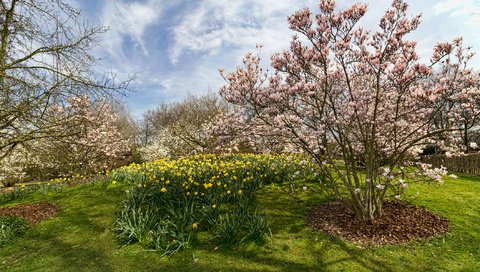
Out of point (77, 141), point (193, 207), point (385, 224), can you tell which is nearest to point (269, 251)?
point (193, 207)

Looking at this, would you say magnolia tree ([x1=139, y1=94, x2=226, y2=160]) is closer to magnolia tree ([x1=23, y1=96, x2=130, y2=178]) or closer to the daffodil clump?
magnolia tree ([x1=23, y1=96, x2=130, y2=178])

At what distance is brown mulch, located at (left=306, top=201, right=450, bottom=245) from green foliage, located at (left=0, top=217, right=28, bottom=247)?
6.81 metres

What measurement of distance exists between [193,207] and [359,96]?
4.57 metres

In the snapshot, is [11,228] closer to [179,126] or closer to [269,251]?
[269,251]

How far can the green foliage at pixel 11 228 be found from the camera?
6.42m

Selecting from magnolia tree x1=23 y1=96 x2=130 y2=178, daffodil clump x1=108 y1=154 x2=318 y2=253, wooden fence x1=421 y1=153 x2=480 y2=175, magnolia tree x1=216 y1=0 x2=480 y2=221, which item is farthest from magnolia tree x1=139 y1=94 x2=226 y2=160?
wooden fence x1=421 y1=153 x2=480 y2=175

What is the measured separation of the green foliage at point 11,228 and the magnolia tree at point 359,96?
5.40 metres

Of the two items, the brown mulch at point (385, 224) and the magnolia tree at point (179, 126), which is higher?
the magnolia tree at point (179, 126)

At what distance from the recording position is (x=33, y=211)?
321 inches

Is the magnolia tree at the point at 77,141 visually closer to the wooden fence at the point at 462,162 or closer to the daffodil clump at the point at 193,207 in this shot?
the daffodil clump at the point at 193,207

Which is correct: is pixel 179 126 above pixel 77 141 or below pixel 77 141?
above

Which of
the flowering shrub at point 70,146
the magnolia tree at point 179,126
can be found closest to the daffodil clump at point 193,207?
the flowering shrub at point 70,146

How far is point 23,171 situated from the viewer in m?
22.1

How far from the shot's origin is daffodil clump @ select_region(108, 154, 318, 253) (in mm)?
5652
